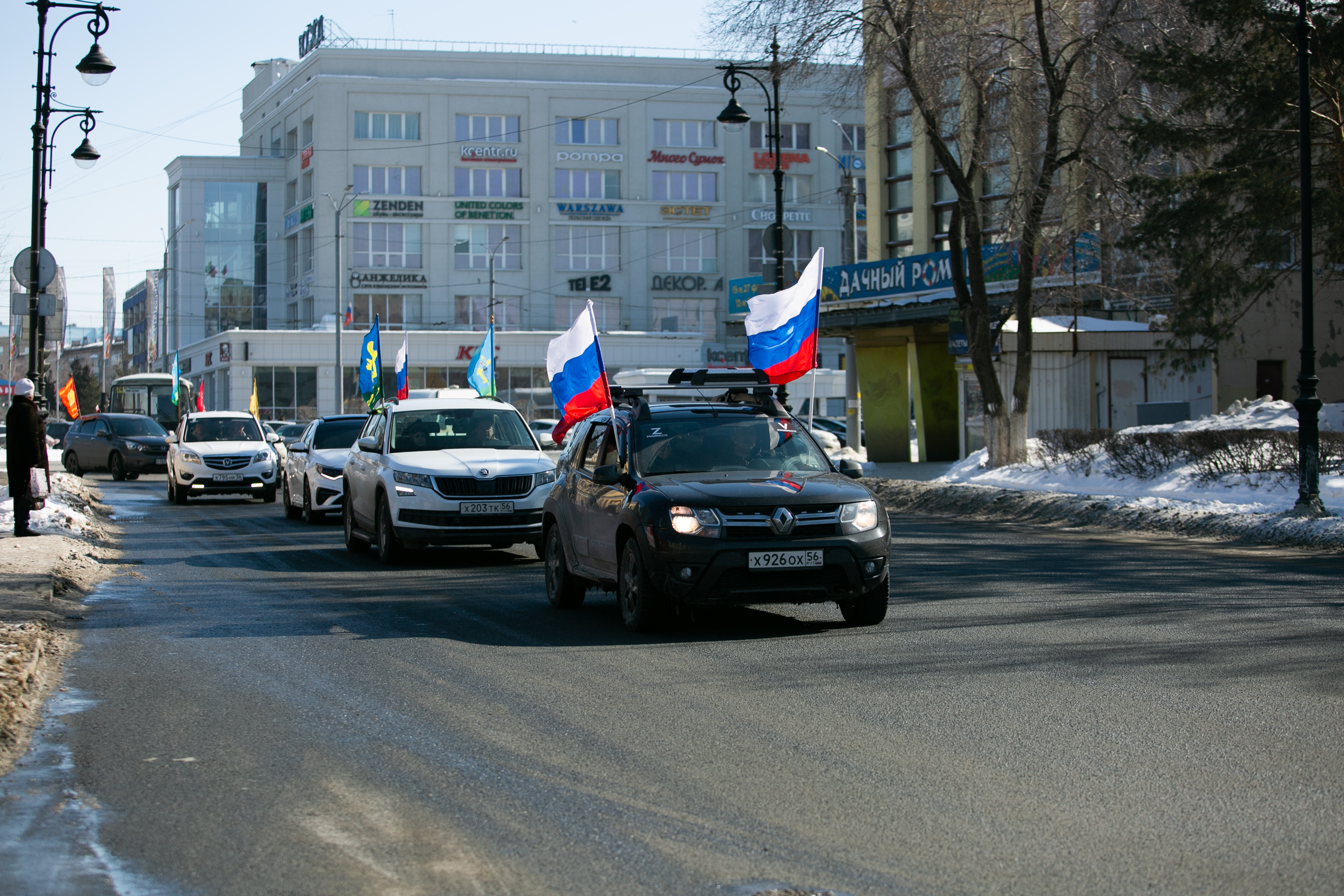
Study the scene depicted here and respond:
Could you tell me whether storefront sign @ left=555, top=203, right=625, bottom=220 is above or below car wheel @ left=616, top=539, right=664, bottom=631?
above

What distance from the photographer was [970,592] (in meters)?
12.0

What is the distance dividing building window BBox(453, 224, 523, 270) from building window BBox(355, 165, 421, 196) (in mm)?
3540

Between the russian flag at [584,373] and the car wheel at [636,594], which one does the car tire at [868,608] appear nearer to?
the car wheel at [636,594]

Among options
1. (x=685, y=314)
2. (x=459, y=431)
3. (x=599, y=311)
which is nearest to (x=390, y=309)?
(x=599, y=311)

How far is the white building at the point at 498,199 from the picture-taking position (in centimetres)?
8600

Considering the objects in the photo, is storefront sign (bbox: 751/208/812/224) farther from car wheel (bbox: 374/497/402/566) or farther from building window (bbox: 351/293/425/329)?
car wheel (bbox: 374/497/402/566)

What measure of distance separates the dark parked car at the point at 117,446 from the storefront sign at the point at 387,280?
152 ft

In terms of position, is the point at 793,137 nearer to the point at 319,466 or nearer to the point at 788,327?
the point at 319,466

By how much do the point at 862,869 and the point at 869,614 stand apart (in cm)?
550

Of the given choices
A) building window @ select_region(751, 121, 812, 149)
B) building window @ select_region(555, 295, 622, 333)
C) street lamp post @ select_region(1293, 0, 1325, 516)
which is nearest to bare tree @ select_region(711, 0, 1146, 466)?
street lamp post @ select_region(1293, 0, 1325, 516)

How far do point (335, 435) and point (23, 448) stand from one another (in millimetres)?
6641

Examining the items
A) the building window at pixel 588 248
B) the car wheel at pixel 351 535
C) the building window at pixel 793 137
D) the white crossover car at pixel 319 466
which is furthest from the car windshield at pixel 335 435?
the building window at pixel 793 137

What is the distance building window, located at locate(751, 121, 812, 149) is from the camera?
92.0 metres

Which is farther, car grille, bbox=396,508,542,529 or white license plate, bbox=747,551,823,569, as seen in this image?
car grille, bbox=396,508,542,529
